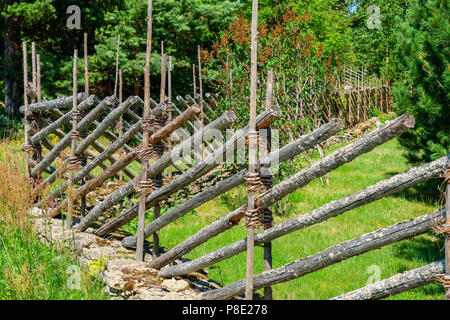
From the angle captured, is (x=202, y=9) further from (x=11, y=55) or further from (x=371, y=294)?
(x=371, y=294)

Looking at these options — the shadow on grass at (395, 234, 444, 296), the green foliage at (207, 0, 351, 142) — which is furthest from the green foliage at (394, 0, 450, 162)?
the green foliage at (207, 0, 351, 142)

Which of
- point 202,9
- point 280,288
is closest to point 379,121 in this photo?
point 202,9

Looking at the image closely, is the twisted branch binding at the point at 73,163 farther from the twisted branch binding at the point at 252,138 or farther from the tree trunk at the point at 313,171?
the twisted branch binding at the point at 252,138

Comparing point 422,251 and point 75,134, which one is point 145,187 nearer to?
point 75,134

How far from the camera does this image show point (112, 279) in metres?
3.10

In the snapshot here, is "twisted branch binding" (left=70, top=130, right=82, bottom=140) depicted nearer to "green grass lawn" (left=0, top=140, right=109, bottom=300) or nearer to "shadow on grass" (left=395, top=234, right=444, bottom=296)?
"green grass lawn" (left=0, top=140, right=109, bottom=300)

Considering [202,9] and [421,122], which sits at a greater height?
[202,9]

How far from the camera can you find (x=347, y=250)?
Result: 2.45 meters

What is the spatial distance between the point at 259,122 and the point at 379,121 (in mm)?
11761

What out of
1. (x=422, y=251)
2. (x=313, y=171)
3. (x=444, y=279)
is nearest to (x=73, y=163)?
(x=313, y=171)

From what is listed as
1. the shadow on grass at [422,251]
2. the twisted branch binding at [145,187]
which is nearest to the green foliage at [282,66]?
the shadow on grass at [422,251]

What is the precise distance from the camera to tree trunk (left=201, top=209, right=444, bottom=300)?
223 cm

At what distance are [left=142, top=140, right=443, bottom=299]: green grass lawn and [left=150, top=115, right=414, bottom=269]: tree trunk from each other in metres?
0.42

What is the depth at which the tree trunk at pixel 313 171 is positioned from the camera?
2.19 meters
